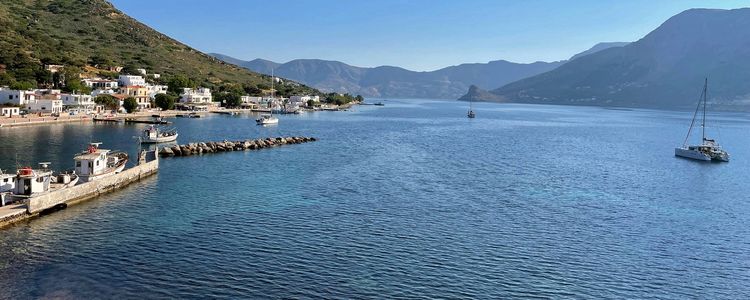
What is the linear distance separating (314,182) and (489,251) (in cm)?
2591

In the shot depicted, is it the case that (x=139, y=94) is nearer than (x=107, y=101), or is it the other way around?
(x=107, y=101)

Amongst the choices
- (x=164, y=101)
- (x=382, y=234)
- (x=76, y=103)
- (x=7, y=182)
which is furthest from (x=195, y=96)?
(x=382, y=234)

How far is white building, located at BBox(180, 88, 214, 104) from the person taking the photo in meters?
173

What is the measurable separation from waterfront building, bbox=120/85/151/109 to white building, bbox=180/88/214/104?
14.7 m

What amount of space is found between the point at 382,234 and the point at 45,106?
4100 inches

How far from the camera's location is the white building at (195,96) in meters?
173

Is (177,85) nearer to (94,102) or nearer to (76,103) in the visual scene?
(94,102)

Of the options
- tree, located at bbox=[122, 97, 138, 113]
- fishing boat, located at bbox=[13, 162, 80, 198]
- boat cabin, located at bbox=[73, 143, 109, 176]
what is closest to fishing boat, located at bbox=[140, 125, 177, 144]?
boat cabin, located at bbox=[73, 143, 109, 176]

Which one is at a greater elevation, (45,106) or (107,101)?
(107,101)

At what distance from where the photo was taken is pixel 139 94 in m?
155

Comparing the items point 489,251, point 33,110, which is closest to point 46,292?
point 489,251

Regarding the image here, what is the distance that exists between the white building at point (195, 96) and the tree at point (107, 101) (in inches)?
1321

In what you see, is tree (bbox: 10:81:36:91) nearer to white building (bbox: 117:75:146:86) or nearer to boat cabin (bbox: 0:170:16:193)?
white building (bbox: 117:75:146:86)

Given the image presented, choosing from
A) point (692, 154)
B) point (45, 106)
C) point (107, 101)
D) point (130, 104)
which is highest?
point (107, 101)
